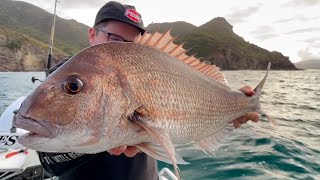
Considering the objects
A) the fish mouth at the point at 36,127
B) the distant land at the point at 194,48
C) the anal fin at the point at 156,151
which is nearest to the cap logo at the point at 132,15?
the anal fin at the point at 156,151

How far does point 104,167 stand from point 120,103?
1.48 m

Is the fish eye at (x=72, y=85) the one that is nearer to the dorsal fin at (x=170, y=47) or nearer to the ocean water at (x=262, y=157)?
the dorsal fin at (x=170, y=47)

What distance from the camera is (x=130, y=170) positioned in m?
3.26

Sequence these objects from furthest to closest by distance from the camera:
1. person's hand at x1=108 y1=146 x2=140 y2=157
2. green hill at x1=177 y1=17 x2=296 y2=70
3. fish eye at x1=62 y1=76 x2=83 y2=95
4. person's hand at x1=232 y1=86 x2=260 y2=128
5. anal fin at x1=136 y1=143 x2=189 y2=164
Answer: green hill at x1=177 y1=17 x2=296 y2=70
person's hand at x1=232 y1=86 x2=260 y2=128
person's hand at x1=108 y1=146 x2=140 y2=157
anal fin at x1=136 y1=143 x2=189 y2=164
fish eye at x1=62 y1=76 x2=83 y2=95

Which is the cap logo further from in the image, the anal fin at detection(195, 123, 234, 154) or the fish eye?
the fish eye

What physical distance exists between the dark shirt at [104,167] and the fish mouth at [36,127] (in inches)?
44.2

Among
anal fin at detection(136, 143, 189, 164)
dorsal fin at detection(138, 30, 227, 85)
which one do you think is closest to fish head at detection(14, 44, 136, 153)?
anal fin at detection(136, 143, 189, 164)

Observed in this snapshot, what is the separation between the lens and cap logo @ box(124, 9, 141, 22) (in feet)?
10.8

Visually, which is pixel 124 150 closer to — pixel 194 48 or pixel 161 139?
pixel 161 139

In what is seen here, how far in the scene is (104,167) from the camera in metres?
3.17

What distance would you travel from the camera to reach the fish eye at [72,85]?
6.06ft

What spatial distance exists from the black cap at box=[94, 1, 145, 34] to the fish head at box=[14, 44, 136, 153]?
1375 mm

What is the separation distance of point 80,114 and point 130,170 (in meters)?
1.61

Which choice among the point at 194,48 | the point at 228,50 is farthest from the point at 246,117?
the point at 228,50
